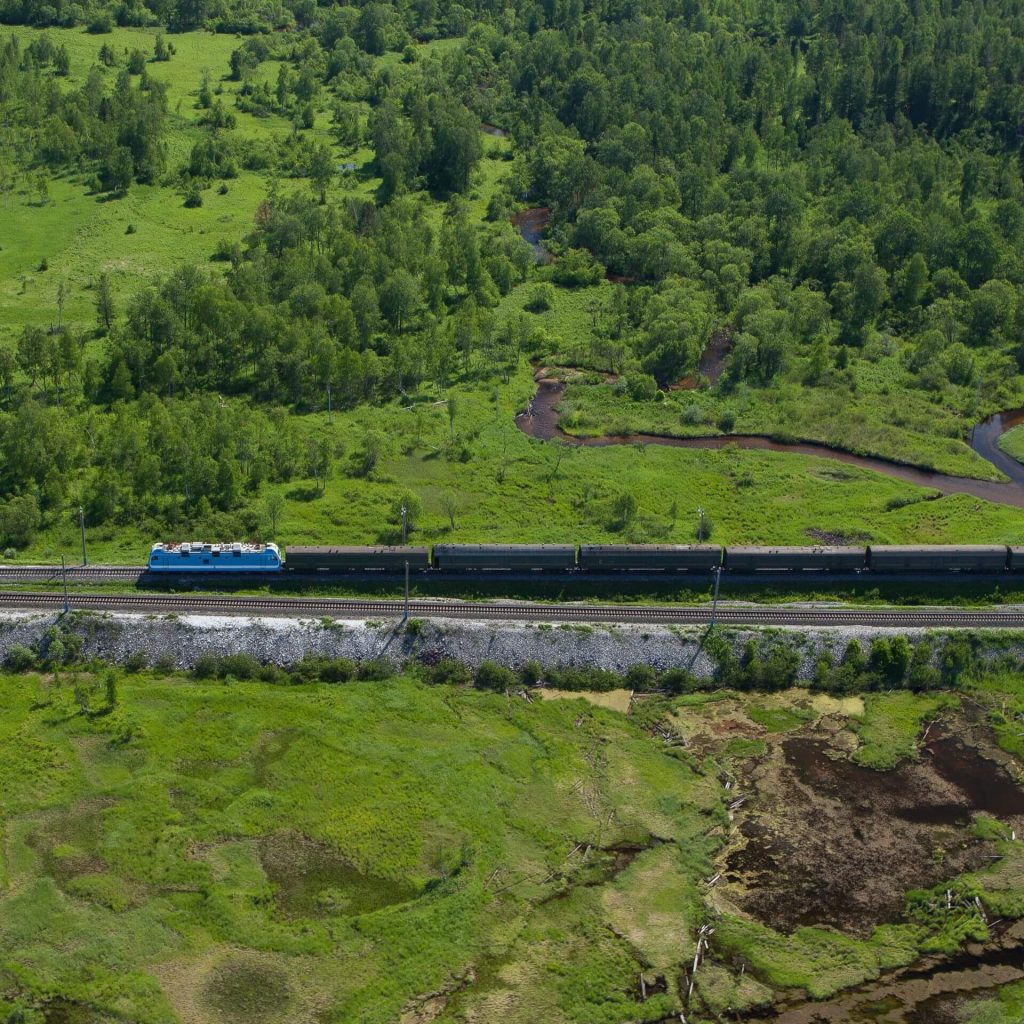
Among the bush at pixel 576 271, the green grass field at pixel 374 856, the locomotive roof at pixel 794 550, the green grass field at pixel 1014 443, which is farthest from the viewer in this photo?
the bush at pixel 576 271

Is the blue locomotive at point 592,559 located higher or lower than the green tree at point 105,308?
lower

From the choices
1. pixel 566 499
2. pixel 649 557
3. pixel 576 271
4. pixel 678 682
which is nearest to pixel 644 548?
pixel 649 557

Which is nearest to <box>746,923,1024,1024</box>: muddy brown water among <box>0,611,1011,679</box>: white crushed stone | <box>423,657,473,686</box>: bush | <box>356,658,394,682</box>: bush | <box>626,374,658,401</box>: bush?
<box>0,611,1011,679</box>: white crushed stone

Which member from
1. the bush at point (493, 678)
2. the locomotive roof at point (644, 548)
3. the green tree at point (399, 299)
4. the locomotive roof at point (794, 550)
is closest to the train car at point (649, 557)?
the locomotive roof at point (644, 548)

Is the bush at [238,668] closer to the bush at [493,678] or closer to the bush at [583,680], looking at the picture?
the bush at [493,678]

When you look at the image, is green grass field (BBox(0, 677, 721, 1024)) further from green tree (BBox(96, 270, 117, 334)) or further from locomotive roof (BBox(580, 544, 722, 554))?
green tree (BBox(96, 270, 117, 334))

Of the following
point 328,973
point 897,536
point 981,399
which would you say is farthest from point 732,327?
point 328,973

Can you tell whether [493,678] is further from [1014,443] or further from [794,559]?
[1014,443]

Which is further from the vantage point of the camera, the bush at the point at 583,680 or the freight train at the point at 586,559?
the freight train at the point at 586,559
